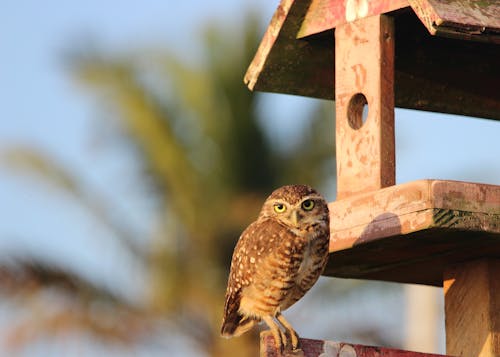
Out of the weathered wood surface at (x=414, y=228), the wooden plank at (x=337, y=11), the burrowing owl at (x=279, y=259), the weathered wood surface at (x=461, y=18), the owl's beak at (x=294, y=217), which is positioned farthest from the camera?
the wooden plank at (x=337, y=11)

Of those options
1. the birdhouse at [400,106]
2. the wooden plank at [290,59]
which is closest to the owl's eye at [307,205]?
the birdhouse at [400,106]

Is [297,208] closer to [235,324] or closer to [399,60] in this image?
[235,324]

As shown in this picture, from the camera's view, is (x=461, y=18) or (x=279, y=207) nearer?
(x=461, y=18)

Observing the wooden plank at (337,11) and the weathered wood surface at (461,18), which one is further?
the wooden plank at (337,11)

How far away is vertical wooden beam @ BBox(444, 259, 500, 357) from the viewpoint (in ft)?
18.2

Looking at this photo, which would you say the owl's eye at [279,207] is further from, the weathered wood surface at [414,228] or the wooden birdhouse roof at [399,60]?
the wooden birdhouse roof at [399,60]

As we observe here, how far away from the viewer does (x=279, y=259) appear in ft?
18.0

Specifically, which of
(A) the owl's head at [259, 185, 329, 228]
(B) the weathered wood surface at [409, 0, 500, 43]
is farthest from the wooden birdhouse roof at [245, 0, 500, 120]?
(A) the owl's head at [259, 185, 329, 228]

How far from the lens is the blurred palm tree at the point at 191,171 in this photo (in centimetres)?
1411

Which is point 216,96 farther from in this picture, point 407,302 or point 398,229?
point 398,229

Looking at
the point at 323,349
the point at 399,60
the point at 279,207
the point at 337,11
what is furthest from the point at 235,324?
the point at 399,60

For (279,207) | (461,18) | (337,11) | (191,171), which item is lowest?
(191,171)

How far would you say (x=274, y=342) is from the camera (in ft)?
14.5

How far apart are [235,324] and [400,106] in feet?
5.70
